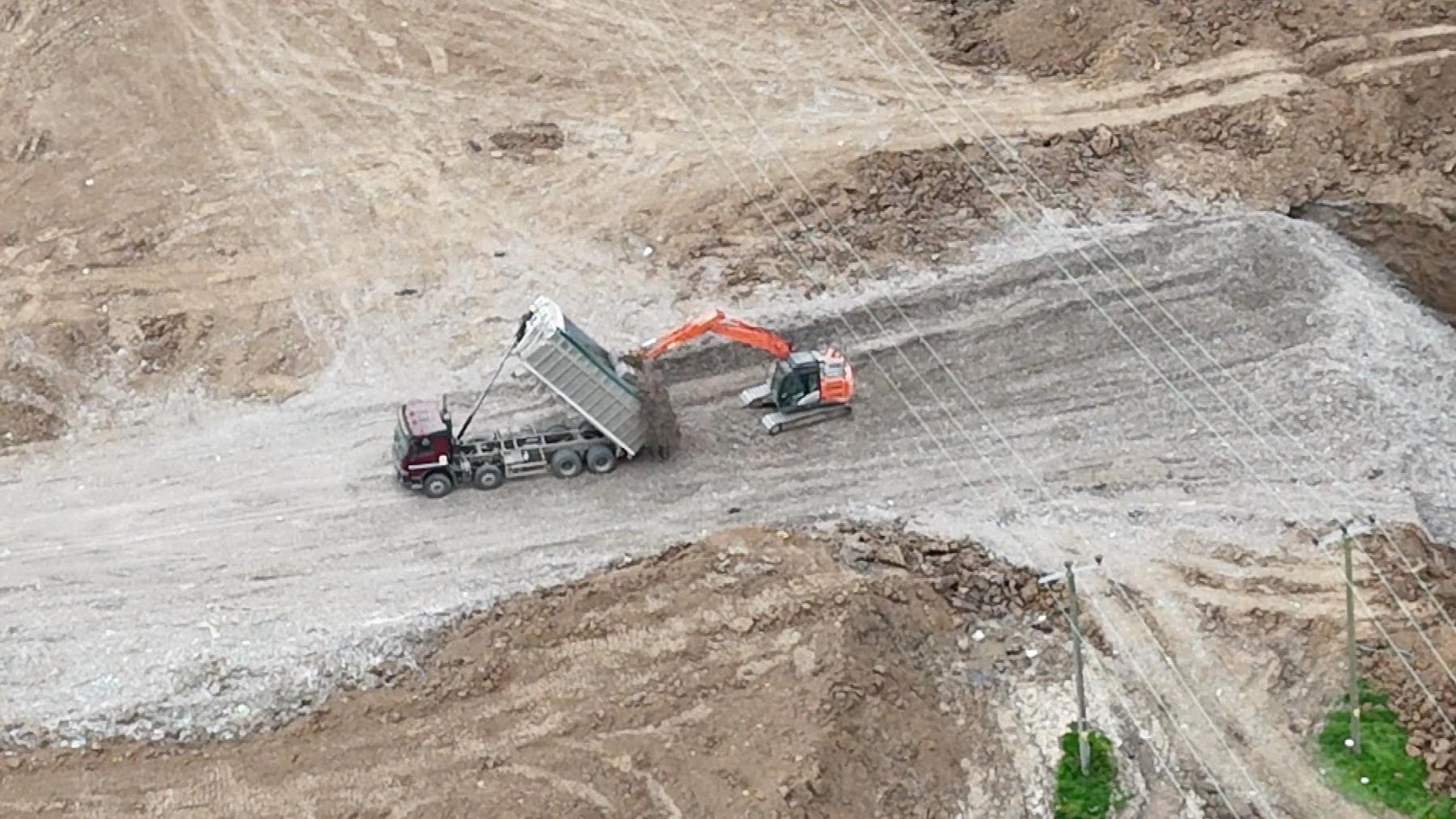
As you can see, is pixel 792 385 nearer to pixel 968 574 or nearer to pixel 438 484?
pixel 968 574

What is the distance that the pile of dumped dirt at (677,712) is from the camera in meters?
18.6

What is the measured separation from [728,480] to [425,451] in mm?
4067

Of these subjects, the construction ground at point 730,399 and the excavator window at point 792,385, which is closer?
the construction ground at point 730,399

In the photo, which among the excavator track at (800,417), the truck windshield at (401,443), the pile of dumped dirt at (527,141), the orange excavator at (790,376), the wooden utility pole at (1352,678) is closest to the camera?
the wooden utility pole at (1352,678)

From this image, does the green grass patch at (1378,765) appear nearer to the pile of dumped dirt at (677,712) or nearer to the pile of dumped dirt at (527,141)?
the pile of dumped dirt at (677,712)

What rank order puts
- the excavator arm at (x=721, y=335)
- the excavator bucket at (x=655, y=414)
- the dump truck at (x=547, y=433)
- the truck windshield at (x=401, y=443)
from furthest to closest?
1. the excavator arm at (x=721, y=335)
2. the excavator bucket at (x=655, y=414)
3. the truck windshield at (x=401, y=443)
4. the dump truck at (x=547, y=433)

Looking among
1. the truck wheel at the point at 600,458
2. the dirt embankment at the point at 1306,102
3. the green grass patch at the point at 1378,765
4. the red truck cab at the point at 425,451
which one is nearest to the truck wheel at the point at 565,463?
the truck wheel at the point at 600,458

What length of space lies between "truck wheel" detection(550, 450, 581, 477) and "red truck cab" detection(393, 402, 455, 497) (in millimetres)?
1365

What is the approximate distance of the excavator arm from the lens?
23391 mm

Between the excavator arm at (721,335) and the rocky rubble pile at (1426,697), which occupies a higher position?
the excavator arm at (721,335)

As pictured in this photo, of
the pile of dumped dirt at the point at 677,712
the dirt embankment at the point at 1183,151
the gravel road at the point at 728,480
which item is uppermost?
the dirt embankment at the point at 1183,151

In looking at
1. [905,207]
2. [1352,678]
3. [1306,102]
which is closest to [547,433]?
[905,207]

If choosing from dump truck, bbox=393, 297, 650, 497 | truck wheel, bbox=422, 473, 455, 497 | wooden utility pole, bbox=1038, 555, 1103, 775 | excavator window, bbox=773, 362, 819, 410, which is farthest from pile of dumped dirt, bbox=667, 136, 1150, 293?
wooden utility pole, bbox=1038, 555, 1103, 775

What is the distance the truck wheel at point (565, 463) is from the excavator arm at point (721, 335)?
5.67 feet
